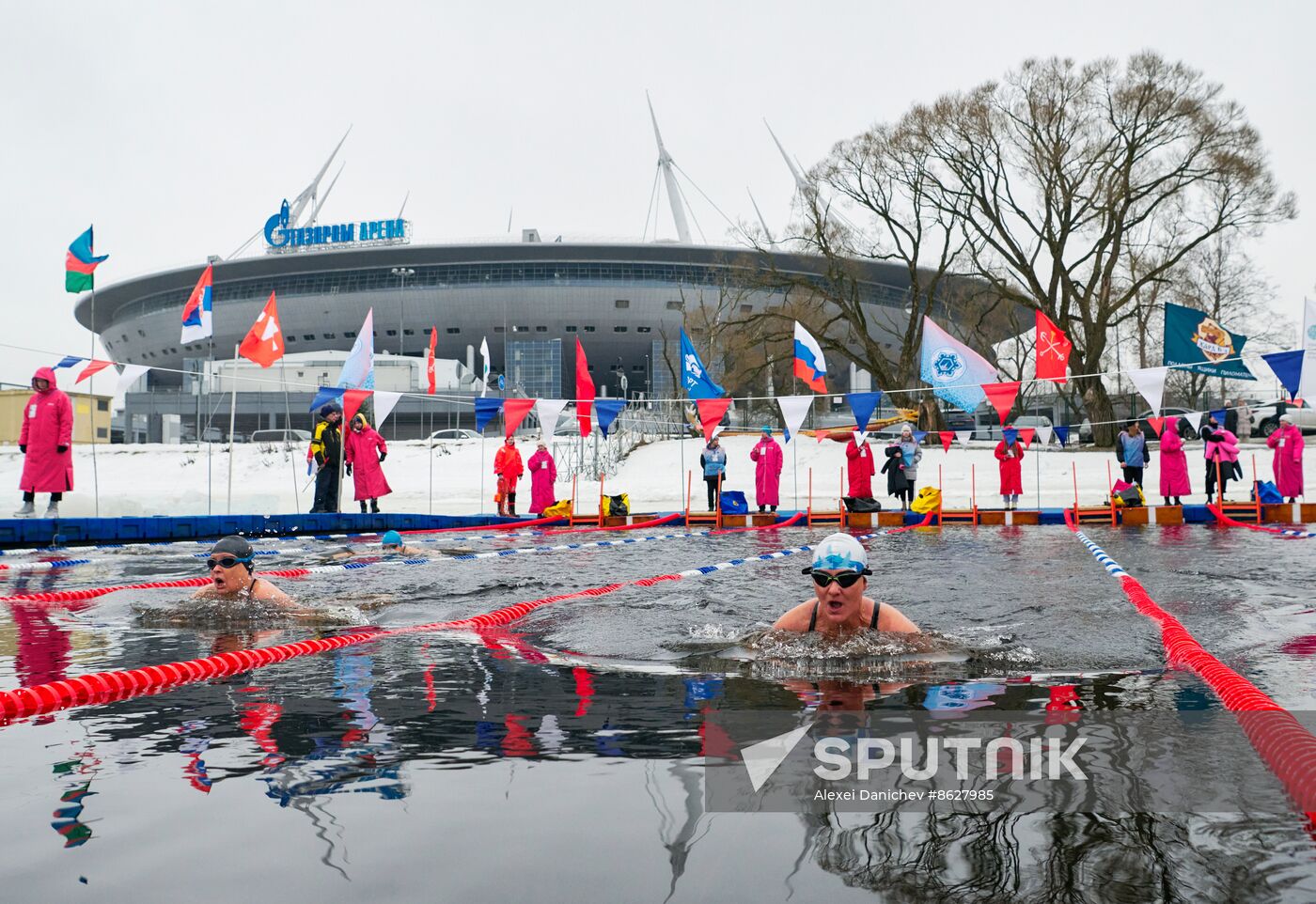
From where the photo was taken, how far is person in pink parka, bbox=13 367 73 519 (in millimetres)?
13945

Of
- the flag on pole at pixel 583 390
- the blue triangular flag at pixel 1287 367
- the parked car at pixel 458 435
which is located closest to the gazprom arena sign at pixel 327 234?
the parked car at pixel 458 435

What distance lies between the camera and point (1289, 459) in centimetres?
2016

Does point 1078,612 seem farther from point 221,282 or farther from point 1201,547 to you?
point 221,282

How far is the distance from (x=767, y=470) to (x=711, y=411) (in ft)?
5.61

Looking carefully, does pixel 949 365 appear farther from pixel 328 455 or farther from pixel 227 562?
pixel 227 562

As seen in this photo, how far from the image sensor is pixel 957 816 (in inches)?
A: 114

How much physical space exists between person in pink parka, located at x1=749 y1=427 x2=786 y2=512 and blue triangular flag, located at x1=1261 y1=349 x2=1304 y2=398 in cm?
836

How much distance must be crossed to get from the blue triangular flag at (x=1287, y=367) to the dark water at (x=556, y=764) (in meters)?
9.67

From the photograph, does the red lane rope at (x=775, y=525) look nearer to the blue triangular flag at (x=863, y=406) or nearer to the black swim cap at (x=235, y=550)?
the blue triangular flag at (x=863, y=406)

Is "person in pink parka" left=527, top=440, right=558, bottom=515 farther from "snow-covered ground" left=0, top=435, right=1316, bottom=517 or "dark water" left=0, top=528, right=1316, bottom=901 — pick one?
"dark water" left=0, top=528, right=1316, bottom=901

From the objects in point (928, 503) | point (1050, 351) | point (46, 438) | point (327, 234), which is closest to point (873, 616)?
point (46, 438)

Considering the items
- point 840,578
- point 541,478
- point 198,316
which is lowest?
point 840,578

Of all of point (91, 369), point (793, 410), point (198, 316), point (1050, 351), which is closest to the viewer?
point (91, 369)

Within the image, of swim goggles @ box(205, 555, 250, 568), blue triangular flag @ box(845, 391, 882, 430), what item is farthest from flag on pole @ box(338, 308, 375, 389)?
swim goggles @ box(205, 555, 250, 568)
